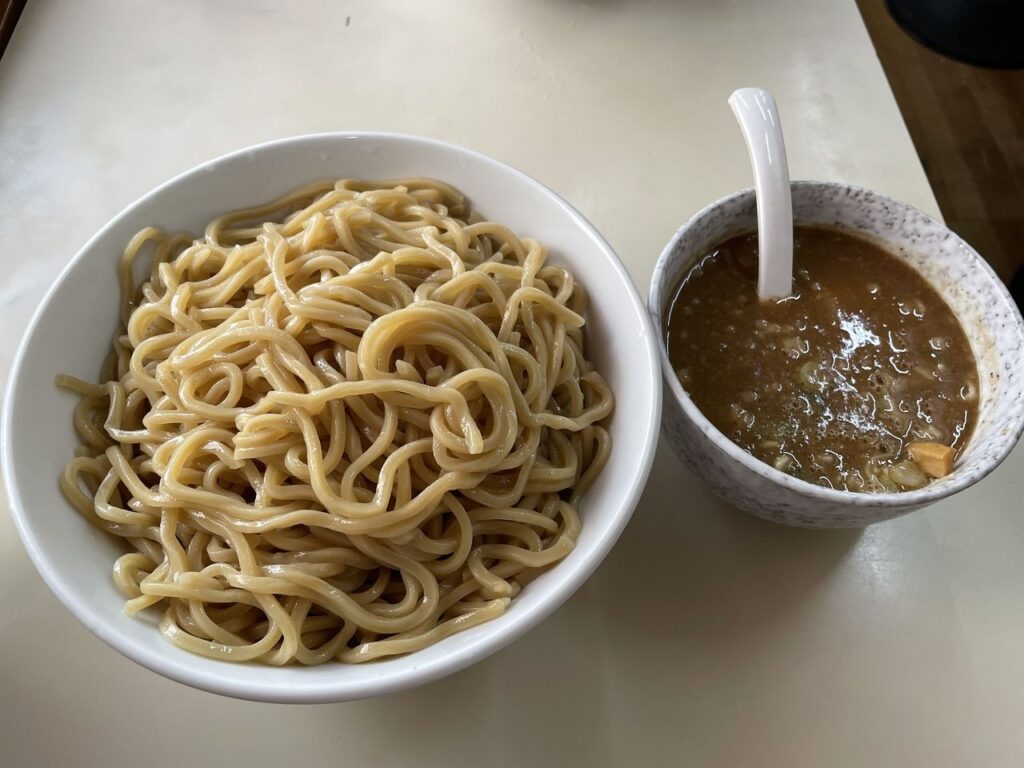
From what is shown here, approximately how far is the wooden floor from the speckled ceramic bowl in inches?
59.9

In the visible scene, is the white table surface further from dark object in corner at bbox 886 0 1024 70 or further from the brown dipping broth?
dark object in corner at bbox 886 0 1024 70

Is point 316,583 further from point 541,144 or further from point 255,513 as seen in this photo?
point 541,144

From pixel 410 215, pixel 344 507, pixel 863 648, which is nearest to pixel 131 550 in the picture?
pixel 344 507

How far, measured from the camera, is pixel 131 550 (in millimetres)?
1261

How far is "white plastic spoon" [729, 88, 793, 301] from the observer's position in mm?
1371

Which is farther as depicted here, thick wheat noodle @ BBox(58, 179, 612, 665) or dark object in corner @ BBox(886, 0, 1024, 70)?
dark object in corner @ BBox(886, 0, 1024, 70)

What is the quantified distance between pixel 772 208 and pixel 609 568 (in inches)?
28.6

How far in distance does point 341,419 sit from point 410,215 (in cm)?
51

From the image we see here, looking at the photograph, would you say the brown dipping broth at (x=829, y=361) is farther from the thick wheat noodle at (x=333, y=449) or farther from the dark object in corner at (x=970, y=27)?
the dark object in corner at (x=970, y=27)

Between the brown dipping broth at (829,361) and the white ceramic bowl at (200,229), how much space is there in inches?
5.6

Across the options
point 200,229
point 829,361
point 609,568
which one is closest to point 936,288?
point 829,361

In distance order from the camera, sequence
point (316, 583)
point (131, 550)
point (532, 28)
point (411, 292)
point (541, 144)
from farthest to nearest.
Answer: point (532, 28) < point (541, 144) < point (411, 292) < point (131, 550) < point (316, 583)

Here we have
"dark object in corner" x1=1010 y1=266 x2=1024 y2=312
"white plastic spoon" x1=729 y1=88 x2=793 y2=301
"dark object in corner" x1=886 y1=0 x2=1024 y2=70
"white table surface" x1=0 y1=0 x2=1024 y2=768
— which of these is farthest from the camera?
"dark object in corner" x1=886 y1=0 x2=1024 y2=70

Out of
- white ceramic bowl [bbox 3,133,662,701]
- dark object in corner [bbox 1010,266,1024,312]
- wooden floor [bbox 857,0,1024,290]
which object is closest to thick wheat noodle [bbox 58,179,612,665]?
white ceramic bowl [bbox 3,133,662,701]
